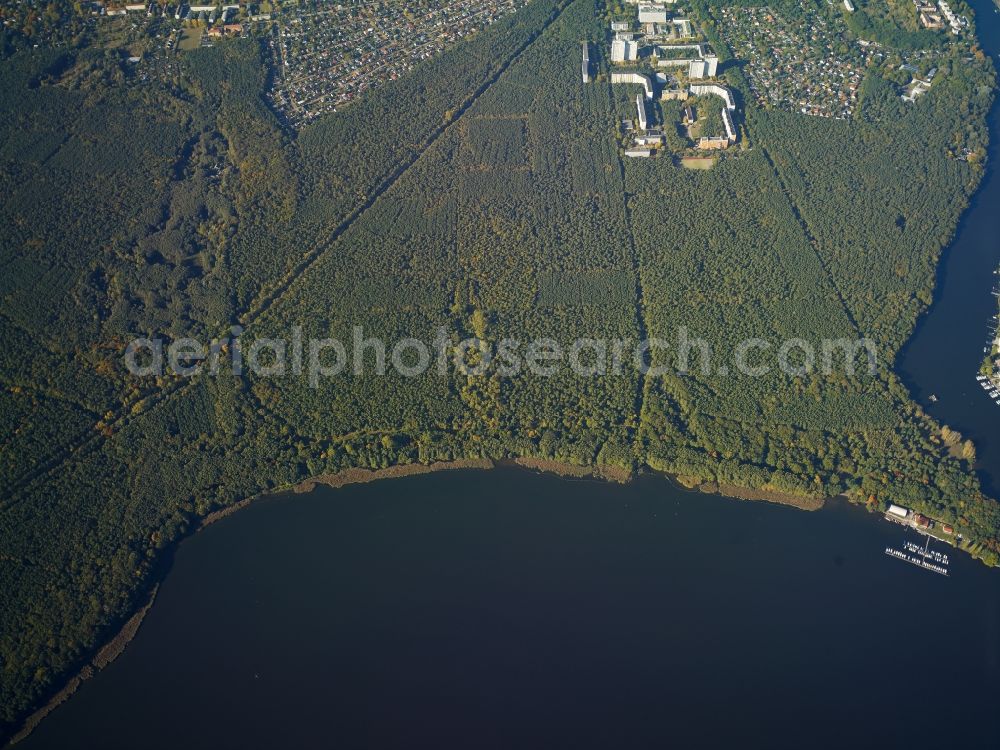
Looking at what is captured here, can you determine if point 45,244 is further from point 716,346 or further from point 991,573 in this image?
point 991,573

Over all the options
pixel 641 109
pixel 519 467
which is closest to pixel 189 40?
pixel 641 109

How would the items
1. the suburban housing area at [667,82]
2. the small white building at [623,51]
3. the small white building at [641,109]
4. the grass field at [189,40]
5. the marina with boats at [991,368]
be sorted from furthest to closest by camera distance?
the grass field at [189,40] < the small white building at [623,51] < the small white building at [641,109] < the suburban housing area at [667,82] < the marina with boats at [991,368]

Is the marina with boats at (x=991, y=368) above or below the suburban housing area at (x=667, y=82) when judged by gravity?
below

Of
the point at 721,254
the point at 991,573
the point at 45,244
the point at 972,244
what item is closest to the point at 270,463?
the point at 45,244

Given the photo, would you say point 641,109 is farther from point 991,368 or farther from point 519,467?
point 519,467

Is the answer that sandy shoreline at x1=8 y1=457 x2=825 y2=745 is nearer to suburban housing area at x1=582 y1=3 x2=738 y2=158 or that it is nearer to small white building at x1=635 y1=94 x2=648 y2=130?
suburban housing area at x1=582 y1=3 x2=738 y2=158

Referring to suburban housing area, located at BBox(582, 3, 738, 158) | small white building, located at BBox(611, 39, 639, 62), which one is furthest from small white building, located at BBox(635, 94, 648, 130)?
small white building, located at BBox(611, 39, 639, 62)

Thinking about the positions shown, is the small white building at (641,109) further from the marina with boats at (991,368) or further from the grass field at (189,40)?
the grass field at (189,40)

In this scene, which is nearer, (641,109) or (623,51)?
(641,109)

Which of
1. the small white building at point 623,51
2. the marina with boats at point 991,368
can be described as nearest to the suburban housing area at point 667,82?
the small white building at point 623,51

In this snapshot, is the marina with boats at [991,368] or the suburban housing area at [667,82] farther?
the suburban housing area at [667,82]

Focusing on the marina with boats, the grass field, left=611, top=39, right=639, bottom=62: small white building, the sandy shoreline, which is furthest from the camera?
the grass field

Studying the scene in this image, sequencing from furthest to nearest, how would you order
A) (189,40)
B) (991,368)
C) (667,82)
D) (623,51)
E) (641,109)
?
(189,40) → (623,51) → (667,82) → (641,109) → (991,368)
